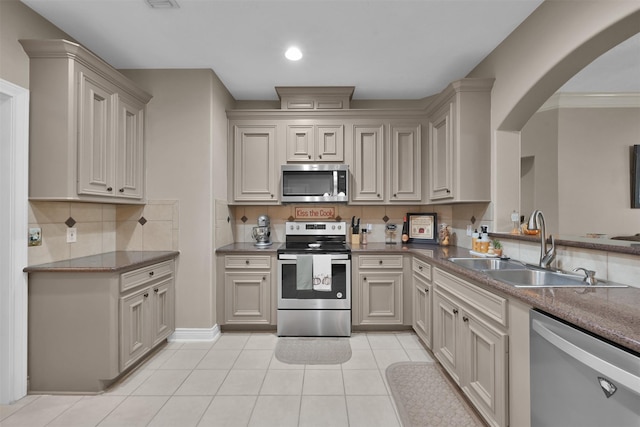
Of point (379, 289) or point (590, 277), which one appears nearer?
point (590, 277)

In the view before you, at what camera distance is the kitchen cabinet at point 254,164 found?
3.26 m

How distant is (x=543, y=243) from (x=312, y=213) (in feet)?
7.48

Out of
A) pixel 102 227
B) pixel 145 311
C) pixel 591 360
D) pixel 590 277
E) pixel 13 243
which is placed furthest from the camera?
pixel 102 227

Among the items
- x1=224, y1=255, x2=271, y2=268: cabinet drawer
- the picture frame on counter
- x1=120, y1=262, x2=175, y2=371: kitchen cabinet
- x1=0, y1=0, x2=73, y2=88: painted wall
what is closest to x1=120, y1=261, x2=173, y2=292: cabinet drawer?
x1=120, y1=262, x2=175, y2=371: kitchen cabinet

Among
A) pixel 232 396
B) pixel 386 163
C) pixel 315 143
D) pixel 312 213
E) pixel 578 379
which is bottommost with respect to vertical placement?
pixel 232 396

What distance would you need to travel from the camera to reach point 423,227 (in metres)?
3.46

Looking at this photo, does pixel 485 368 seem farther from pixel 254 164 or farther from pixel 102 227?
pixel 102 227

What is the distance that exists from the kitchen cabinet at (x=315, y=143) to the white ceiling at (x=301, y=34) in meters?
0.49

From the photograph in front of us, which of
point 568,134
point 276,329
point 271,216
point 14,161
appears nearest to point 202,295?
point 276,329

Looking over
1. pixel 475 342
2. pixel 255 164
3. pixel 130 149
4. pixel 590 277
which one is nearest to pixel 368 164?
pixel 255 164

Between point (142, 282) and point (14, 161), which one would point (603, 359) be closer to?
point (142, 282)

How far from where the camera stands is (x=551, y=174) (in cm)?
318

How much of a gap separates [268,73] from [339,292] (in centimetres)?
230

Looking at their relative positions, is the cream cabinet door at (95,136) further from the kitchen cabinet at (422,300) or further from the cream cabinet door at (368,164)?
the kitchen cabinet at (422,300)
